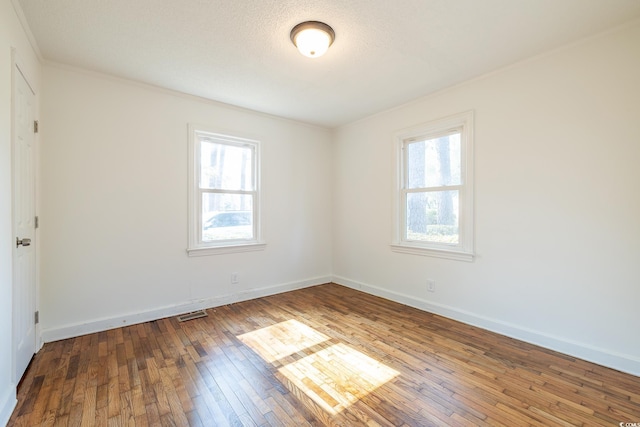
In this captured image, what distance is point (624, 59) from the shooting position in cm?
216

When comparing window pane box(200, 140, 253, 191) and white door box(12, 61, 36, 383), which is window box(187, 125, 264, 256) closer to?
window pane box(200, 140, 253, 191)

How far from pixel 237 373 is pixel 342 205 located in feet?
9.74

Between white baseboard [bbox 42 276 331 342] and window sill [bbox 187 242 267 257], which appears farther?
window sill [bbox 187 242 267 257]

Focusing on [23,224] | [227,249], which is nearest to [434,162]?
[227,249]

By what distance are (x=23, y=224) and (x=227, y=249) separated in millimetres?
1885

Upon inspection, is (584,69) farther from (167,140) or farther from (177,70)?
(167,140)

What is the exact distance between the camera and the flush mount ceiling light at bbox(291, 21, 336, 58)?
208 centimetres

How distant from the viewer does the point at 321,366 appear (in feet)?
7.30

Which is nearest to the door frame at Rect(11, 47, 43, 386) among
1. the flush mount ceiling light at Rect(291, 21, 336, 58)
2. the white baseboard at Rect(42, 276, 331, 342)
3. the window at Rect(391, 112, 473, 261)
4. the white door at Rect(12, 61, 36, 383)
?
the white door at Rect(12, 61, 36, 383)

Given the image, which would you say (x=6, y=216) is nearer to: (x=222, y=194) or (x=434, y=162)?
(x=222, y=194)

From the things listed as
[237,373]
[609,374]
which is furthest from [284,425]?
[609,374]

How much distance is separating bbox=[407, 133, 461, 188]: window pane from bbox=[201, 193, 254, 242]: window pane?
2.19 metres

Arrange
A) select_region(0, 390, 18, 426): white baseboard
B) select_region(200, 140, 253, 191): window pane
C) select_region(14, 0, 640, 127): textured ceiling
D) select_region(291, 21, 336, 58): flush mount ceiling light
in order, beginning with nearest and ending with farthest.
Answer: select_region(0, 390, 18, 426): white baseboard, select_region(14, 0, 640, 127): textured ceiling, select_region(291, 21, 336, 58): flush mount ceiling light, select_region(200, 140, 253, 191): window pane

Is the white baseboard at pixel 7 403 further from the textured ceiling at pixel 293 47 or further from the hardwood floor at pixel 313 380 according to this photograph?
the textured ceiling at pixel 293 47
